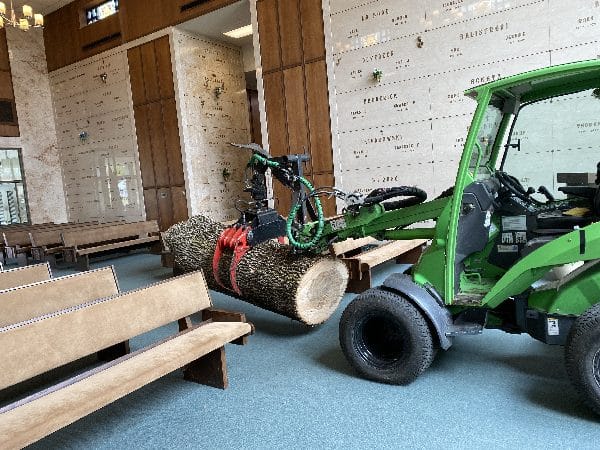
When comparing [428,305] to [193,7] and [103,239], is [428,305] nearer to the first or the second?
[103,239]

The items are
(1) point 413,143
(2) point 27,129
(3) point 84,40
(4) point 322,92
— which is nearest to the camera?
(1) point 413,143

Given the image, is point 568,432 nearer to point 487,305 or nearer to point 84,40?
point 487,305

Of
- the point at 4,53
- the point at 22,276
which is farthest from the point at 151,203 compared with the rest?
the point at 22,276

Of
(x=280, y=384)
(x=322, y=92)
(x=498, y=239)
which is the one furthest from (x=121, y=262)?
(x=498, y=239)

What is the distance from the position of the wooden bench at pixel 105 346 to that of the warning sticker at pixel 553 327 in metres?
1.63

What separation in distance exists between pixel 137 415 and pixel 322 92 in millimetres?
6026

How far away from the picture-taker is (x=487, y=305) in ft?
7.61

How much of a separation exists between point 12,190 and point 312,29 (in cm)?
893

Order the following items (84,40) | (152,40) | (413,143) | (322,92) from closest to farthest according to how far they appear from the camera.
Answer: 1. (413,143)
2. (322,92)
3. (152,40)
4. (84,40)

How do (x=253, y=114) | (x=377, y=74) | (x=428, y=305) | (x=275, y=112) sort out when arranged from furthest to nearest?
(x=253, y=114)
(x=275, y=112)
(x=377, y=74)
(x=428, y=305)

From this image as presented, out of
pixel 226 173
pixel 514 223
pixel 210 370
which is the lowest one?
pixel 210 370

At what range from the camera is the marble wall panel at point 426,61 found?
5484mm

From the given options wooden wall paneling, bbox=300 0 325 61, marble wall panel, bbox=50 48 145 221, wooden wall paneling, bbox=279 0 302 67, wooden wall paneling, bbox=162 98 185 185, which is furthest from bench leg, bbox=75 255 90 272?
wooden wall paneling, bbox=300 0 325 61

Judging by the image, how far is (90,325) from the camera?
2189 mm
